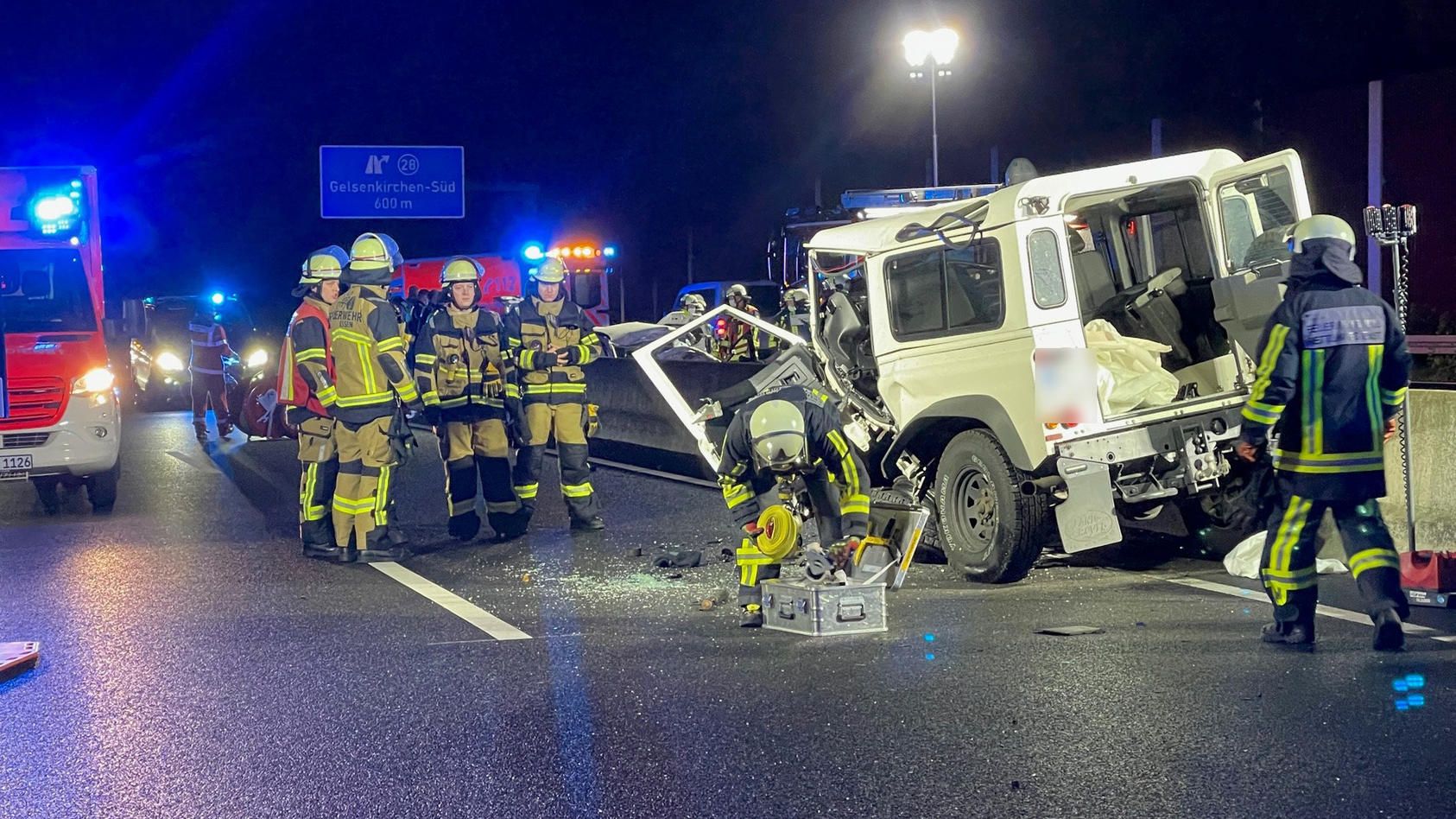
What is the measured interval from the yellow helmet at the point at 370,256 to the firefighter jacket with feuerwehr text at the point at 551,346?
3.88 feet

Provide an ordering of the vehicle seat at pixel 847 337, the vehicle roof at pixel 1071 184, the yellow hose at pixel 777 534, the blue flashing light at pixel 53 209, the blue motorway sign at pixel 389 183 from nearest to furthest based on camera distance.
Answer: the yellow hose at pixel 777 534 < the vehicle roof at pixel 1071 184 < the vehicle seat at pixel 847 337 < the blue flashing light at pixel 53 209 < the blue motorway sign at pixel 389 183

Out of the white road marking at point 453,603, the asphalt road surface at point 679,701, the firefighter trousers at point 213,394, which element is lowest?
the asphalt road surface at point 679,701

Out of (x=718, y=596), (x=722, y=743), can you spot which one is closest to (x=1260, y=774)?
(x=722, y=743)

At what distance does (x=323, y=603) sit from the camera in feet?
27.2

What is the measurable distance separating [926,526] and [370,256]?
3.88 m

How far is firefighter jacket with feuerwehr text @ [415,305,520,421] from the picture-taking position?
10.5m

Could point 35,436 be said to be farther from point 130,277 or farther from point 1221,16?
point 130,277

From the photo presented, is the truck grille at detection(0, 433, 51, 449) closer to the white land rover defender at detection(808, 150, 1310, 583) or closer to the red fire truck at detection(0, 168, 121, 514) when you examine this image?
the red fire truck at detection(0, 168, 121, 514)

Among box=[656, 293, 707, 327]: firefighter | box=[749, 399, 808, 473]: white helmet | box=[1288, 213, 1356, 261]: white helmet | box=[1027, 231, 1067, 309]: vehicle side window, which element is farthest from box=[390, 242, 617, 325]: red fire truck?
box=[1288, 213, 1356, 261]: white helmet

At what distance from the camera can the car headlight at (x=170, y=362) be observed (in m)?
26.1

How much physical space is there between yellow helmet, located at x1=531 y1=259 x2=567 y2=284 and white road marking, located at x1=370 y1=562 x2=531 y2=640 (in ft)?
7.74

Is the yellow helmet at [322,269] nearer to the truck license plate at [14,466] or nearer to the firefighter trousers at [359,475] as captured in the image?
the firefighter trousers at [359,475]

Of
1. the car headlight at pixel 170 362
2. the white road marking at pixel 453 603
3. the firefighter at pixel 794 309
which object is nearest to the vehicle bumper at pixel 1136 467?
the white road marking at pixel 453 603

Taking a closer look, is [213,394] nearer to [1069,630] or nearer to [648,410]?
[648,410]
